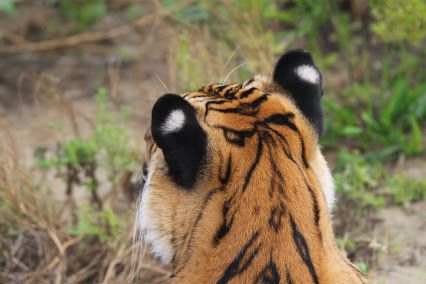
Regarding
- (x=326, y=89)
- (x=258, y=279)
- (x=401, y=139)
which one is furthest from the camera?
(x=326, y=89)

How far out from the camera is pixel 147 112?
20.7 feet

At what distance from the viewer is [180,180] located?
2590 mm

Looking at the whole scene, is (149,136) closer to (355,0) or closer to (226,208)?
(226,208)

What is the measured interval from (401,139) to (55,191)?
2.40 m

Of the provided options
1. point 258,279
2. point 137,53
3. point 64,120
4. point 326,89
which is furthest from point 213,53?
point 258,279

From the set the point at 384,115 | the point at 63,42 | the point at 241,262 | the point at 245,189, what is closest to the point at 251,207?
the point at 245,189

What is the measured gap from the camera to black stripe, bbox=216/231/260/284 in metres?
2.40

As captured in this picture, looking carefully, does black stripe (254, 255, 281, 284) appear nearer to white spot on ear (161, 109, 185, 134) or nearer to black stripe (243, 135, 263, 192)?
black stripe (243, 135, 263, 192)

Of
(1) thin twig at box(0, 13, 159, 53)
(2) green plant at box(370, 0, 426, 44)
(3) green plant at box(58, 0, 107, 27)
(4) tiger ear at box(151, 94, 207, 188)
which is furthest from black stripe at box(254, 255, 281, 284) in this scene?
(3) green plant at box(58, 0, 107, 27)

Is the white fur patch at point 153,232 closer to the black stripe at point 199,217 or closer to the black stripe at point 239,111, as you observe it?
the black stripe at point 199,217

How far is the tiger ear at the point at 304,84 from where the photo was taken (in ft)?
8.87

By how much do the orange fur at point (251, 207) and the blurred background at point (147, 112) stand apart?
0.63 m

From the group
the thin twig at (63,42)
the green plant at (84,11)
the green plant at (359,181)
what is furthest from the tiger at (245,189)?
the green plant at (84,11)

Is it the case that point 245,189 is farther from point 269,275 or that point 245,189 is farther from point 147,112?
point 147,112
